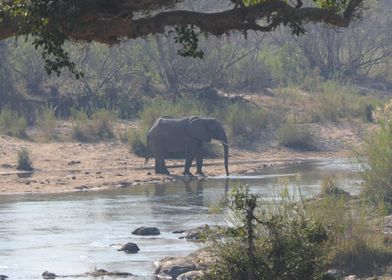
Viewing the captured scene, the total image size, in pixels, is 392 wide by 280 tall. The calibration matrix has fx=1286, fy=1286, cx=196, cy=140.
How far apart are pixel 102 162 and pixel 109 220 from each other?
28.3 feet

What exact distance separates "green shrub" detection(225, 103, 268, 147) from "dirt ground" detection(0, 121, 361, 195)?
0.41 metres

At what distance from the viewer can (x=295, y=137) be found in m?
33.3

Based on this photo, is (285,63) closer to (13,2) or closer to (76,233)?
(76,233)

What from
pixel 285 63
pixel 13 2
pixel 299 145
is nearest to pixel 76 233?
pixel 13 2

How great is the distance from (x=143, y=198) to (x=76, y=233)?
468 cm

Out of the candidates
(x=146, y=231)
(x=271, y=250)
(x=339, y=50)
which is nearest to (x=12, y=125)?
(x=146, y=231)

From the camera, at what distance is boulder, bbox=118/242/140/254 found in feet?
57.0

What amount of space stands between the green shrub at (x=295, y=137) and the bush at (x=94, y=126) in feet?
14.5

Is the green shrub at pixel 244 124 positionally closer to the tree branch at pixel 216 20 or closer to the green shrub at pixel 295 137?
the green shrub at pixel 295 137

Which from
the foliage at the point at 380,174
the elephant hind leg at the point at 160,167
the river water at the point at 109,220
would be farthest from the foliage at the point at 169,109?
the foliage at the point at 380,174

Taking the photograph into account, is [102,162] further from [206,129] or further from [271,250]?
[271,250]

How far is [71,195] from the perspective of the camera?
24.6 meters

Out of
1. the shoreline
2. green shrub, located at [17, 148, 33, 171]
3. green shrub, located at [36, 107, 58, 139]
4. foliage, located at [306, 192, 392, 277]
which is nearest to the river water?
the shoreline

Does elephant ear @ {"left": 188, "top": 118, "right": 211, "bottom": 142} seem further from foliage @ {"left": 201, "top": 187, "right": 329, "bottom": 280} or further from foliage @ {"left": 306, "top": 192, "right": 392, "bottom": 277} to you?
foliage @ {"left": 201, "top": 187, "right": 329, "bottom": 280}
